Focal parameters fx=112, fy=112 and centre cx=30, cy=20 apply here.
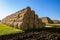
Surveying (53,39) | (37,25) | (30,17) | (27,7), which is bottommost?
(53,39)

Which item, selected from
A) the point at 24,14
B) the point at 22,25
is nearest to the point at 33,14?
the point at 24,14

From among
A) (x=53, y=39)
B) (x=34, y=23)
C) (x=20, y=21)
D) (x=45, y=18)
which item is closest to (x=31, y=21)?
(x=34, y=23)

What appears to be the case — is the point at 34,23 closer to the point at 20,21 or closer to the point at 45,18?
the point at 20,21

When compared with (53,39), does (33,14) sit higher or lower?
higher

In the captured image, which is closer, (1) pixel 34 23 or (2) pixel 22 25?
(2) pixel 22 25

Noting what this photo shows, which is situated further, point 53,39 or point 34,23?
point 34,23

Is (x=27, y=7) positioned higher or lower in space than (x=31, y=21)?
higher

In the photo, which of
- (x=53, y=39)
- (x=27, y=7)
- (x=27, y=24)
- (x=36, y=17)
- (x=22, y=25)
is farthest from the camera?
(x=36, y=17)

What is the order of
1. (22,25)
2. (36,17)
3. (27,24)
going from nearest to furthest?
(22,25) < (27,24) < (36,17)

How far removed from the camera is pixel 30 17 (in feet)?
81.5

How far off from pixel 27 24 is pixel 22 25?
1.75 metres

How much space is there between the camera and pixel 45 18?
51.4 metres

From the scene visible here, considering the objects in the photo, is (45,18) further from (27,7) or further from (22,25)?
(22,25)

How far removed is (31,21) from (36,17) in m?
2.47
